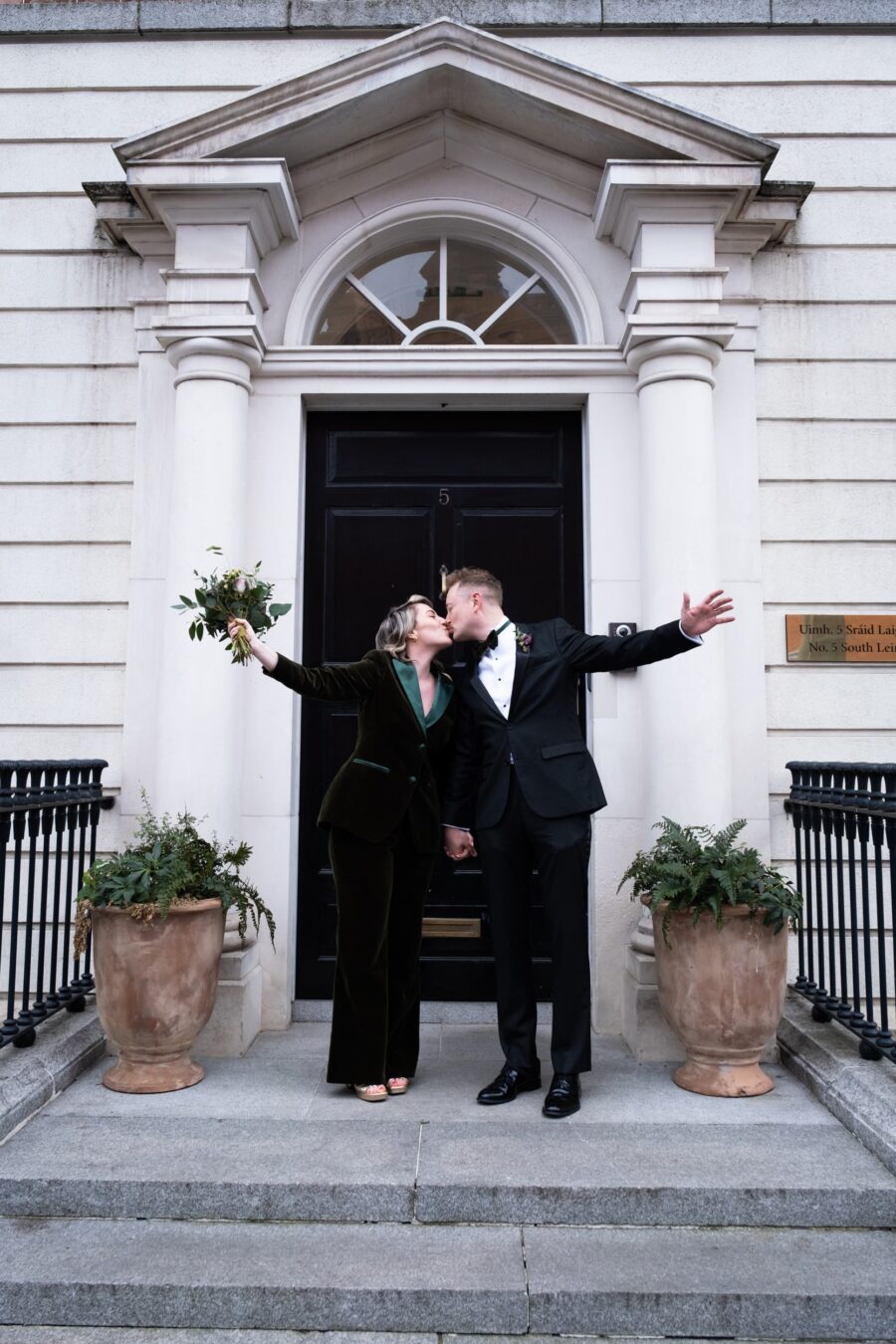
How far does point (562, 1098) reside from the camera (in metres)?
3.77

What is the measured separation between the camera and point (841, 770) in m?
4.34

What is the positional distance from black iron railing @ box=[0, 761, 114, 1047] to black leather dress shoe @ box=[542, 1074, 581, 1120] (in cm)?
214

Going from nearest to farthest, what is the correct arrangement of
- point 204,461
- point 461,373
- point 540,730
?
point 540,730
point 204,461
point 461,373

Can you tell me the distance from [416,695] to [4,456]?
3005mm

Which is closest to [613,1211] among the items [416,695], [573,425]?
[416,695]

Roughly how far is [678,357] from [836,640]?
1667 millimetres

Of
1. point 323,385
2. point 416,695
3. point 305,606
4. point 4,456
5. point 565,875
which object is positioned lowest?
point 565,875

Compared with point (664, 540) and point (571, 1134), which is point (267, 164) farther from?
point (571, 1134)

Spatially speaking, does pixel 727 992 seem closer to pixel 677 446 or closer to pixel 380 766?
pixel 380 766

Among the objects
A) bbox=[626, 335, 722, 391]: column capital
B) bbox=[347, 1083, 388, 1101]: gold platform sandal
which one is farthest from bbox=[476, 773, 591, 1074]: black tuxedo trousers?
bbox=[626, 335, 722, 391]: column capital

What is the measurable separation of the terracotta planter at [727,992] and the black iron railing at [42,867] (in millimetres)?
2539

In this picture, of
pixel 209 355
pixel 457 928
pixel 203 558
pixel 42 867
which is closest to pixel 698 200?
pixel 209 355

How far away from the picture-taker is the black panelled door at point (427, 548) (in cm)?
527

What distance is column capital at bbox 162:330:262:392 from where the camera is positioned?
5047 mm
